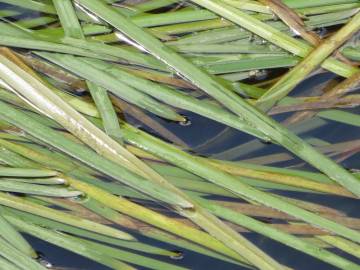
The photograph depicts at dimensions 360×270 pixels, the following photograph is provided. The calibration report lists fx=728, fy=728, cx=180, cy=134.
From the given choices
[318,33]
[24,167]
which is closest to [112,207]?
[24,167]

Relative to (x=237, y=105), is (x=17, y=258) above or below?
below

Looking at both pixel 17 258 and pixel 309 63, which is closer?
pixel 17 258

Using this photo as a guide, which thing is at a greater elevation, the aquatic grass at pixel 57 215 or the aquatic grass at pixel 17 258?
the aquatic grass at pixel 57 215

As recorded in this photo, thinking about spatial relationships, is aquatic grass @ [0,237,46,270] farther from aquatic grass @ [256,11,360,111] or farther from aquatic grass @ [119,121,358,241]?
aquatic grass @ [256,11,360,111]

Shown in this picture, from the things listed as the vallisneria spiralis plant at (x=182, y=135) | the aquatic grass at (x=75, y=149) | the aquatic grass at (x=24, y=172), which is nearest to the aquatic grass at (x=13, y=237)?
the vallisneria spiralis plant at (x=182, y=135)

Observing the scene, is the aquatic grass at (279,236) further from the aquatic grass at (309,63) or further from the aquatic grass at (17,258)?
the aquatic grass at (17,258)

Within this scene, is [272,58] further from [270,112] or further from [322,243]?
[322,243]

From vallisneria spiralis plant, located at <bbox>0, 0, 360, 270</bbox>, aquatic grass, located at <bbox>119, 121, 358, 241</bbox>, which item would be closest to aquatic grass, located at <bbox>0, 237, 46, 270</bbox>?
vallisneria spiralis plant, located at <bbox>0, 0, 360, 270</bbox>

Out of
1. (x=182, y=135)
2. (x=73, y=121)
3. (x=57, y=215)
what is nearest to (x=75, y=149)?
(x=73, y=121)

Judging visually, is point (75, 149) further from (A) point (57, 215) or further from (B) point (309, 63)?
(B) point (309, 63)
